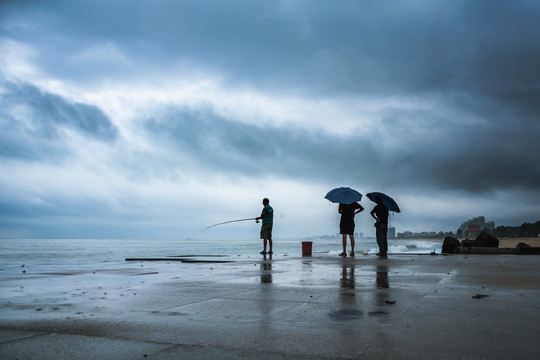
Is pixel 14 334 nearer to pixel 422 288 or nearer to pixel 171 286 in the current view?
pixel 171 286

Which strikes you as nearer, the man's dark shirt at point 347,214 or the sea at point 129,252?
the man's dark shirt at point 347,214

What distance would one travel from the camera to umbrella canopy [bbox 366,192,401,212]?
1798 cm

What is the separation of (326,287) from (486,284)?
254 centimetres

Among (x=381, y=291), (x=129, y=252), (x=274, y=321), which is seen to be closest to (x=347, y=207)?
(x=381, y=291)

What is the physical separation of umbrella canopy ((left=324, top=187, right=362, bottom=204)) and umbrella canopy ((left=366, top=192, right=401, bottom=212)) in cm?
80

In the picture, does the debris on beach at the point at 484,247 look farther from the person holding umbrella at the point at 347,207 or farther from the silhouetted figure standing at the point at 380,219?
the person holding umbrella at the point at 347,207

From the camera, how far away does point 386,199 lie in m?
18.1

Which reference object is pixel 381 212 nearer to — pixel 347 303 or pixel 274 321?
pixel 347 303

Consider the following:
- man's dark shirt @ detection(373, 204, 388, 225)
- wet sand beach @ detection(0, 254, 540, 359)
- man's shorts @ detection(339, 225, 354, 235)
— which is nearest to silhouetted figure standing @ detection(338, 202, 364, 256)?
man's shorts @ detection(339, 225, 354, 235)

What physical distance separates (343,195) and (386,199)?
2038 mm

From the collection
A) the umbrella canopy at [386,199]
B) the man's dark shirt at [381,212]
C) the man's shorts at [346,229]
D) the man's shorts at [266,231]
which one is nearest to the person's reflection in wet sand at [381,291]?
the man's shorts at [346,229]

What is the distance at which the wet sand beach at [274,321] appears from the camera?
292cm

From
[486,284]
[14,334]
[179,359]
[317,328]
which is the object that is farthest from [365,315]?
[486,284]

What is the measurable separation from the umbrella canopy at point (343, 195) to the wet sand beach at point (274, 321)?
10.4 meters
